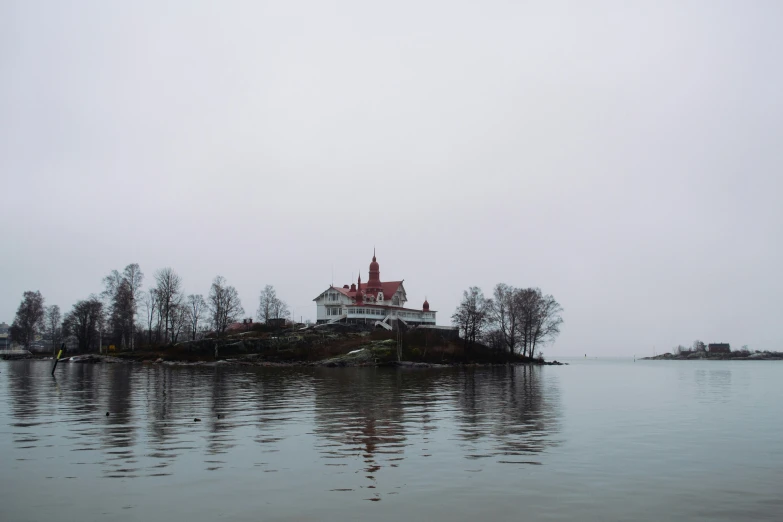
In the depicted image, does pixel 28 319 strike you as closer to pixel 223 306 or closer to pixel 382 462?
pixel 223 306

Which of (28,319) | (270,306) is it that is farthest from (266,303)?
(28,319)

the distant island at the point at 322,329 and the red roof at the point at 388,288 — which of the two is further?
the red roof at the point at 388,288

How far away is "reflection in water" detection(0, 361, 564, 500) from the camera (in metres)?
18.0

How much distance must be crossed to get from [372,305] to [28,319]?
9731 cm

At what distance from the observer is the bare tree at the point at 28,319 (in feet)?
500

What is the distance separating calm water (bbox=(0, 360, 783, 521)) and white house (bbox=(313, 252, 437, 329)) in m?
91.8

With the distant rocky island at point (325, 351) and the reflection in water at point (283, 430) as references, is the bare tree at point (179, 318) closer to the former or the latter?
the distant rocky island at point (325, 351)

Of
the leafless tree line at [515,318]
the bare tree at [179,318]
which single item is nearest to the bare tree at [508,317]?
the leafless tree line at [515,318]

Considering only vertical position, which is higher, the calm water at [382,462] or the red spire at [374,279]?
the red spire at [374,279]

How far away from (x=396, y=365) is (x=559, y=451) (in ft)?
250

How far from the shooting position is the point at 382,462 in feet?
59.9

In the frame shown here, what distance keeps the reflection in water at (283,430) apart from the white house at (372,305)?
84229mm

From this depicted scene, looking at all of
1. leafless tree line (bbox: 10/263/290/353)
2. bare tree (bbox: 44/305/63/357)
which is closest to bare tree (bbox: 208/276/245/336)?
leafless tree line (bbox: 10/263/290/353)

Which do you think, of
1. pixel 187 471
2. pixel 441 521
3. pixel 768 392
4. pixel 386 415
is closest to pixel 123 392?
pixel 386 415
